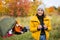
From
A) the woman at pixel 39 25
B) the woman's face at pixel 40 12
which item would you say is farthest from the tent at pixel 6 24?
the woman's face at pixel 40 12

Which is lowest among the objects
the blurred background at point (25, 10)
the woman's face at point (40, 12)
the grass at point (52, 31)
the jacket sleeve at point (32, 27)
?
the grass at point (52, 31)

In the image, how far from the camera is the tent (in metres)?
7.36

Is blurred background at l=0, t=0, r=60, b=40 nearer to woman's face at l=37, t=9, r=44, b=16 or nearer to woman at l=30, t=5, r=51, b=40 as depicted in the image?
woman at l=30, t=5, r=51, b=40

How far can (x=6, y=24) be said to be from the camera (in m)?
7.49

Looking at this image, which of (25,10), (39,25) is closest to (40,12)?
(39,25)

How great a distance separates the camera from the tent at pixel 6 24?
24.1ft

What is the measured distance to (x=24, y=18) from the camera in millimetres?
7605

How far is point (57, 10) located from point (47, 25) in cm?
271

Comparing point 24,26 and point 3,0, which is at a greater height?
point 3,0

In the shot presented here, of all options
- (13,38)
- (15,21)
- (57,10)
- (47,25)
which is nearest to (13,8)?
(15,21)

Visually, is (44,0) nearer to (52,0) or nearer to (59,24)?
(52,0)

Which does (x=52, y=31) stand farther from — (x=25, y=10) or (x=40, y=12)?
(x=40, y=12)

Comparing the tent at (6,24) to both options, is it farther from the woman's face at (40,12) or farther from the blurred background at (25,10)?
the woman's face at (40,12)

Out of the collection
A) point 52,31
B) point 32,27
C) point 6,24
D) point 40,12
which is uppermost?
point 40,12
